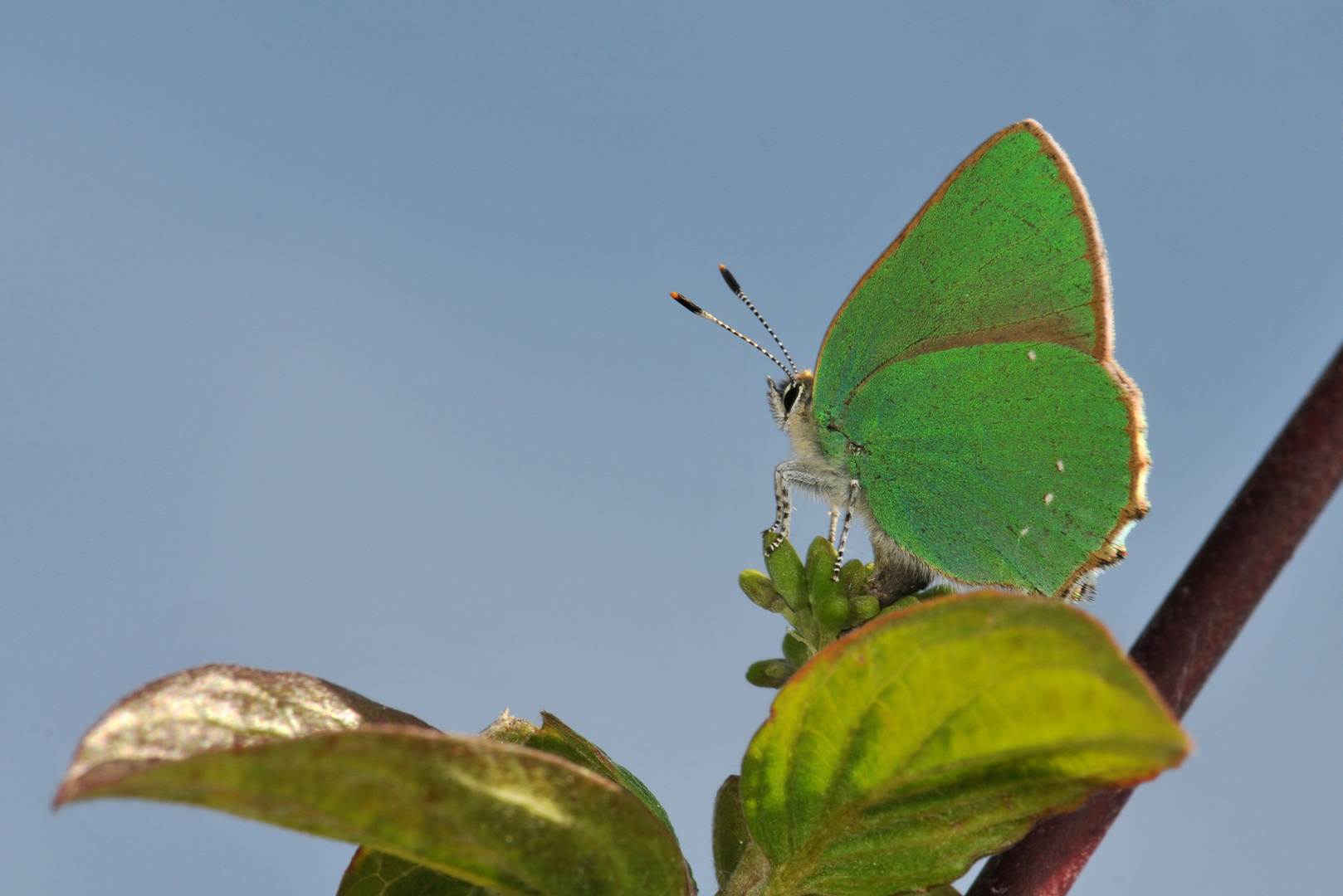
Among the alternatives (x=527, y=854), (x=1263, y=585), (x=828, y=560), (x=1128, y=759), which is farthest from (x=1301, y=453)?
(x=828, y=560)

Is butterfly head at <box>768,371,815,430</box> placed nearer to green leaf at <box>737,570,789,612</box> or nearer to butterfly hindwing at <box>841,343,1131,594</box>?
butterfly hindwing at <box>841,343,1131,594</box>

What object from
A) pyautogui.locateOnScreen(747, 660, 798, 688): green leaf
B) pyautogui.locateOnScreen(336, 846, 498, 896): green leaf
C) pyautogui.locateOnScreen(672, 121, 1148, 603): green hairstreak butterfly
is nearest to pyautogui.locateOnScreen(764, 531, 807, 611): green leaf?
pyautogui.locateOnScreen(747, 660, 798, 688): green leaf

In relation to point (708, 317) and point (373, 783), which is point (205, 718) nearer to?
point (373, 783)

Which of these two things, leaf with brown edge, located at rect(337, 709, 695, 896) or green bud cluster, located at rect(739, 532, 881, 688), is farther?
green bud cluster, located at rect(739, 532, 881, 688)

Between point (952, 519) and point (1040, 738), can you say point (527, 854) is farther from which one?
point (952, 519)

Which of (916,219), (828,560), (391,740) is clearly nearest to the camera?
(391,740)

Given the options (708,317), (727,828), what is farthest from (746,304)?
(727,828)

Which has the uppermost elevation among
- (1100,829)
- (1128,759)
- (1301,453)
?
(1301,453)
